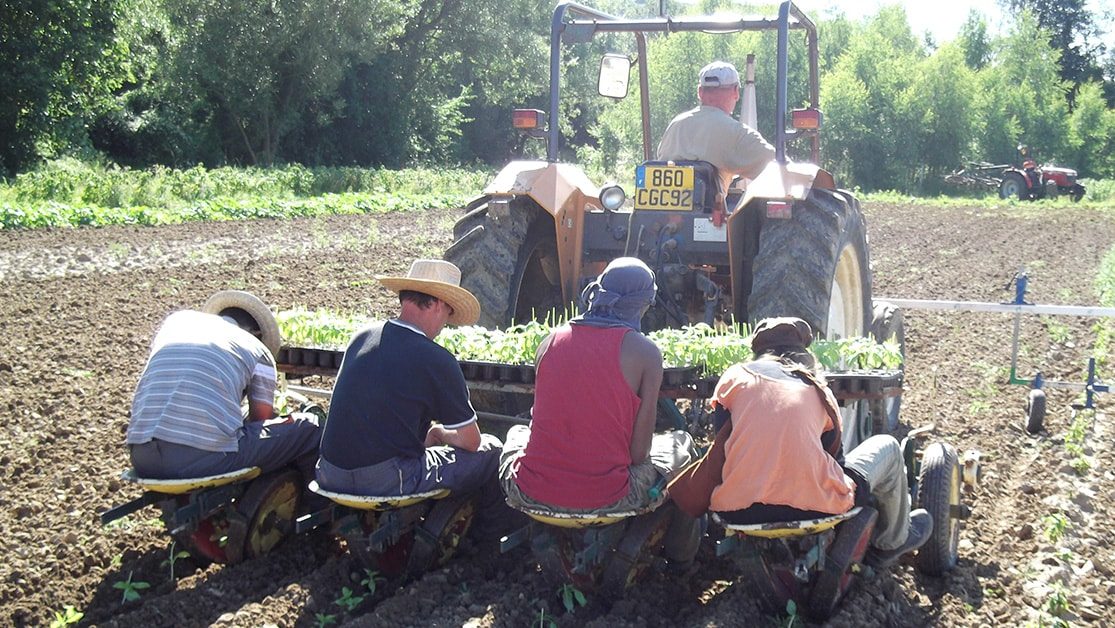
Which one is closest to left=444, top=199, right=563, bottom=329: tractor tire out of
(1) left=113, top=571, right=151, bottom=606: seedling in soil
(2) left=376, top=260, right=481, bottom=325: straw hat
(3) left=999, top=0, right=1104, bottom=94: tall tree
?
(2) left=376, top=260, right=481, bottom=325: straw hat

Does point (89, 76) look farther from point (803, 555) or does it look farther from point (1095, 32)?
point (1095, 32)

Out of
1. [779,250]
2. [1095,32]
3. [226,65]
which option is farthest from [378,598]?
[1095,32]

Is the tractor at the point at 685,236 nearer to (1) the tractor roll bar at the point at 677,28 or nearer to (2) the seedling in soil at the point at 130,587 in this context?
(1) the tractor roll bar at the point at 677,28

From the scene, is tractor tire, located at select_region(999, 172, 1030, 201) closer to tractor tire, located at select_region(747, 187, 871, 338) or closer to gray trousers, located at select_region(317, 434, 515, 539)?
tractor tire, located at select_region(747, 187, 871, 338)

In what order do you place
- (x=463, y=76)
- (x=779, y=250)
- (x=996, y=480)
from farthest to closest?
1. (x=463, y=76)
2. (x=996, y=480)
3. (x=779, y=250)

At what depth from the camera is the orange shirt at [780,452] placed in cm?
404

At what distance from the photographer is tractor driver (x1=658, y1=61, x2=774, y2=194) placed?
252 inches

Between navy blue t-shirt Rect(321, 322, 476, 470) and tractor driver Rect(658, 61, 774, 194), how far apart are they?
2454 mm

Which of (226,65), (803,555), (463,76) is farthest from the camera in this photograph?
(463,76)

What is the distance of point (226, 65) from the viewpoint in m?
31.2

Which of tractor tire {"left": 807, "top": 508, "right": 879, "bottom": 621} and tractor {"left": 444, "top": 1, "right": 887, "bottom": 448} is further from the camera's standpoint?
tractor {"left": 444, "top": 1, "right": 887, "bottom": 448}

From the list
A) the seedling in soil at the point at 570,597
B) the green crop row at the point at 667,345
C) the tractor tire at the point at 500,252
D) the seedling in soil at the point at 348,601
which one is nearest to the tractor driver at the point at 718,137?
the tractor tire at the point at 500,252

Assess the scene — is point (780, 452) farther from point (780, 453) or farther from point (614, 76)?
point (614, 76)

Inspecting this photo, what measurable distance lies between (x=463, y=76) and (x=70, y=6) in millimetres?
20658
